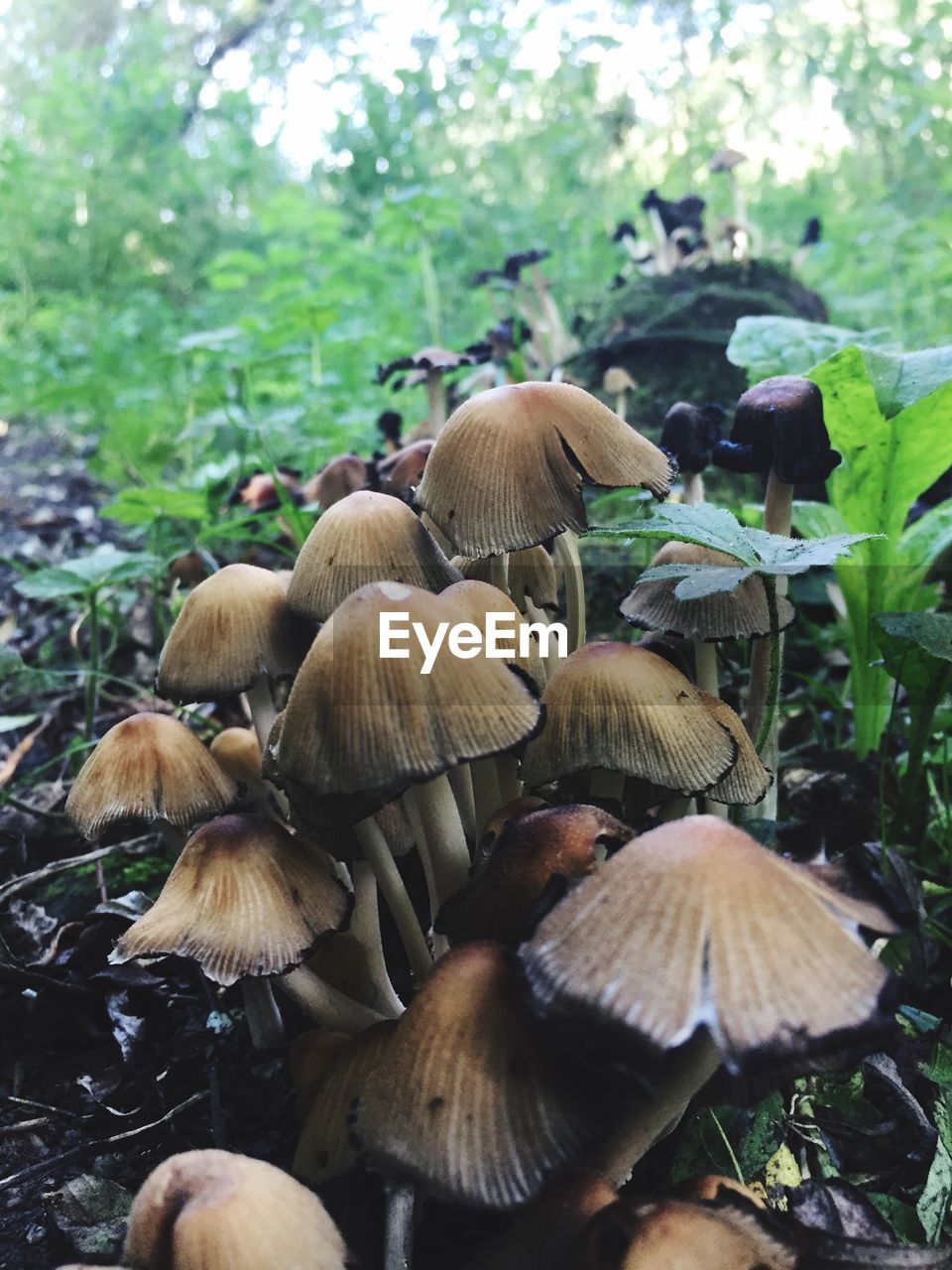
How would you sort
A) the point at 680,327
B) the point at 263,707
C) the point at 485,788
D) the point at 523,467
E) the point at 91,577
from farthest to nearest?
1. the point at 680,327
2. the point at 91,577
3. the point at 263,707
4. the point at 485,788
5. the point at 523,467

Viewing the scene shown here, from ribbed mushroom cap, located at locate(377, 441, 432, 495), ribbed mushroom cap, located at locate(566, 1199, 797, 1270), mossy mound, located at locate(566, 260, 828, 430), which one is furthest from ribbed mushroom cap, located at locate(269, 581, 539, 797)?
mossy mound, located at locate(566, 260, 828, 430)


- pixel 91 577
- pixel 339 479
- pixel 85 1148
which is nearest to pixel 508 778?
pixel 85 1148

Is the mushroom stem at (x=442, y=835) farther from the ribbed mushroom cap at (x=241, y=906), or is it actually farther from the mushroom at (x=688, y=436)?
the mushroom at (x=688, y=436)

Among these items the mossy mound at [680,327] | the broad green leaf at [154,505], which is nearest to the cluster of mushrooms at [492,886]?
the broad green leaf at [154,505]

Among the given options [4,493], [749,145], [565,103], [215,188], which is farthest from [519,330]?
[215,188]

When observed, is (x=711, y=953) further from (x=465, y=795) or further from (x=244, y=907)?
(x=465, y=795)

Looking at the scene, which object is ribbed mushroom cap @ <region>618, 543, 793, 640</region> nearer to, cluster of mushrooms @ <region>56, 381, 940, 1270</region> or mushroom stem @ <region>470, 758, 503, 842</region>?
cluster of mushrooms @ <region>56, 381, 940, 1270</region>
